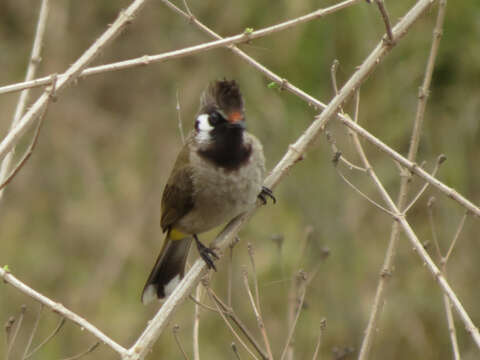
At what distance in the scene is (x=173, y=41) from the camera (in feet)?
21.8

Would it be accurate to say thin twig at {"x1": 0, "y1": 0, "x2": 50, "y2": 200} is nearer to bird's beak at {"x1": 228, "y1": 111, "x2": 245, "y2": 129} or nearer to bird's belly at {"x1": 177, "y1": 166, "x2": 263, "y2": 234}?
bird's beak at {"x1": 228, "y1": 111, "x2": 245, "y2": 129}

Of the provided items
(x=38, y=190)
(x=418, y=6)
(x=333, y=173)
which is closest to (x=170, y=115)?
(x=38, y=190)

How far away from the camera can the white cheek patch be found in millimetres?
3428

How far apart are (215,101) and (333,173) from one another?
7.24 feet

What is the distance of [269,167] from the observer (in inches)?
228

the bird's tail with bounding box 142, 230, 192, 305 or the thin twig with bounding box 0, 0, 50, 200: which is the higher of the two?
the thin twig with bounding box 0, 0, 50, 200

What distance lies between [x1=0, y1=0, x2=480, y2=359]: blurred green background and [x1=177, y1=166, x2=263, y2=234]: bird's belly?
658 millimetres

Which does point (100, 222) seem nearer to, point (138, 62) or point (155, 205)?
point (155, 205)

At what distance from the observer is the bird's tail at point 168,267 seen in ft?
13.6

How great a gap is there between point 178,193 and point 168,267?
0.61 m

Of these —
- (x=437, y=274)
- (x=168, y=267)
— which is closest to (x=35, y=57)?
(x=437, y=274)

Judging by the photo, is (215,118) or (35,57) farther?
(215,118)

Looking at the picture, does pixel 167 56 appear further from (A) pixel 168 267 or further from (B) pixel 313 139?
(A) pixel 168 267

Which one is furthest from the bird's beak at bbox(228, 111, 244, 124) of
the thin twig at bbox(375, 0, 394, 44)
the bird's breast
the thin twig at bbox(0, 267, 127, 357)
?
the thin twig at bbox(0, 267, 127, 357)
